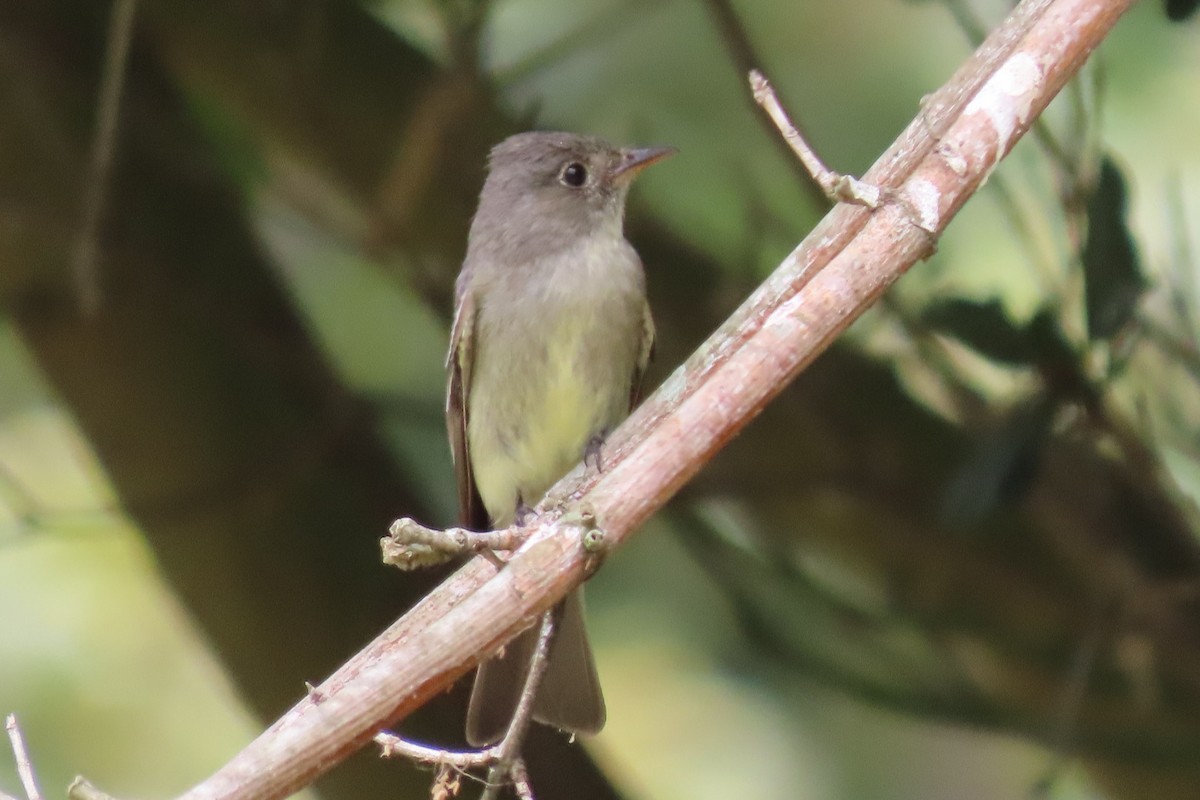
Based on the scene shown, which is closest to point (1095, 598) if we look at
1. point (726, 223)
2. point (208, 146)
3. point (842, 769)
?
point (842, 769)

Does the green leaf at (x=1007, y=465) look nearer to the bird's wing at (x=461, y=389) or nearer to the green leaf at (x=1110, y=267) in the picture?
the green leaf at (x=1110, y=267)

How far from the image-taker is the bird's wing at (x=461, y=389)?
3691mm

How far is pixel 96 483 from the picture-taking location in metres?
4.37

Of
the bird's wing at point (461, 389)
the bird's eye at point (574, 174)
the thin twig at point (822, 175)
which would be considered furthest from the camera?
the bird's eye at point (574, 174)

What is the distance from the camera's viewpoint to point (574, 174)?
3.86m

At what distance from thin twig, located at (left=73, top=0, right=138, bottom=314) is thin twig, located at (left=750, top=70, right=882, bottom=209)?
1.99m

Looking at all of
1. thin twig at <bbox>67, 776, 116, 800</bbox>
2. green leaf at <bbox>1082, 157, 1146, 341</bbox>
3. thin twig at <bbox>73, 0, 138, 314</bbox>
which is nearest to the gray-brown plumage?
thin twig at <bbox>73, 0, 138, 314</bbox>

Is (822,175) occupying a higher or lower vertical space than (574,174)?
lower

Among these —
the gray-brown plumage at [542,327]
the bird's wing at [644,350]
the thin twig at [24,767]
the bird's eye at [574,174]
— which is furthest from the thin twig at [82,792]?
the bird's eye at [574,174]

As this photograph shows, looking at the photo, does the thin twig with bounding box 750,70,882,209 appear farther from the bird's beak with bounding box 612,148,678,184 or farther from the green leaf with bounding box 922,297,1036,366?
the bird's beak with bounding box 612,148,678,184

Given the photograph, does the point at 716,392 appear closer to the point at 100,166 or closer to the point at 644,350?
the point at 644,350

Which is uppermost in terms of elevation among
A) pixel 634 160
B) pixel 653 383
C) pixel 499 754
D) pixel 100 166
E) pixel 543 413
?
pixel 100 166

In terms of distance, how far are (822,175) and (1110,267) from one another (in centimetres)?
132

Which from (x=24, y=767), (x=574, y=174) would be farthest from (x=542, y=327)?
(x=24, y=767)
